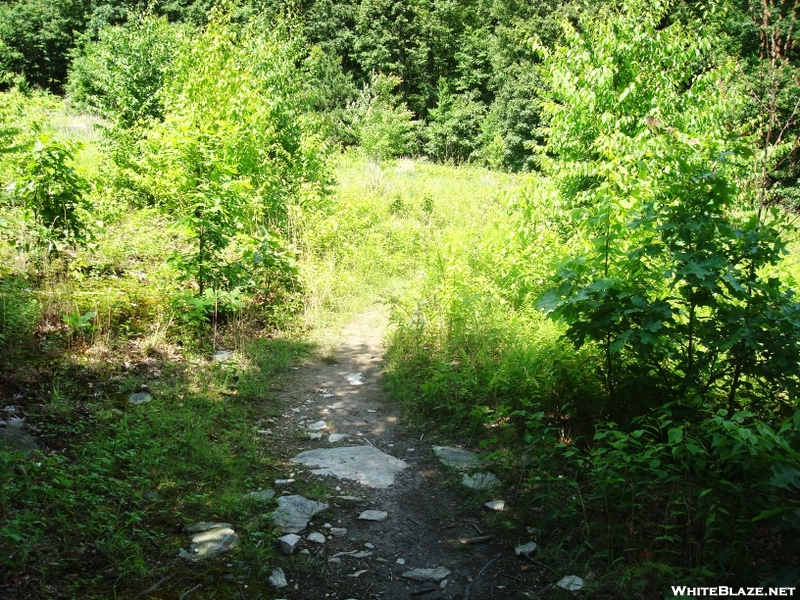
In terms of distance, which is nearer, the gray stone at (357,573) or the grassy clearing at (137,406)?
the grassy clearing at (137,406)

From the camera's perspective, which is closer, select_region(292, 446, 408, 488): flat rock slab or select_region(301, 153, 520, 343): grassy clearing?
select_region(292, 446, 408, 488): flat rock slab

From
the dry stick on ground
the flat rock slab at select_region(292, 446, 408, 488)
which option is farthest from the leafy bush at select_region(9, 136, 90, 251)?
the dry stick on ground

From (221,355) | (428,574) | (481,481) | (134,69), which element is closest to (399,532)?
(428,574)

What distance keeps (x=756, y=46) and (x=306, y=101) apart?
677 inches

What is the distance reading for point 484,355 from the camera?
5.19 metres

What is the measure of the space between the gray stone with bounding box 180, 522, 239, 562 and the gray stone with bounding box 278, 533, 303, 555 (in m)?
0.25

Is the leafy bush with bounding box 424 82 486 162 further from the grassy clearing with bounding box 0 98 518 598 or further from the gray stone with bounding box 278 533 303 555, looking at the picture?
the gray stone with bounding box 278 533 303 555

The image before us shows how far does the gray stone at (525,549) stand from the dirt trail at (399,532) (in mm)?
38

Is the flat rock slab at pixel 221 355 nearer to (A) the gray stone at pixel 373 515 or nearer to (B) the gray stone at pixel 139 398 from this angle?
(B) the gray stone at pixel 139 398

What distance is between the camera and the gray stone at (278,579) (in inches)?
117

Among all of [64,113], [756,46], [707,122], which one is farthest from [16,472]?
[756,46]

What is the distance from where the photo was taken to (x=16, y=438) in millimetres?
3531

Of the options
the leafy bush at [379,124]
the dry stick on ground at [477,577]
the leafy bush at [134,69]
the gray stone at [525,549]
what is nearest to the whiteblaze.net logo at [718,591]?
the gray stone at [525,549]

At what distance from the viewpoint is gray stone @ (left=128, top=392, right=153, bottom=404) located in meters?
4.59
